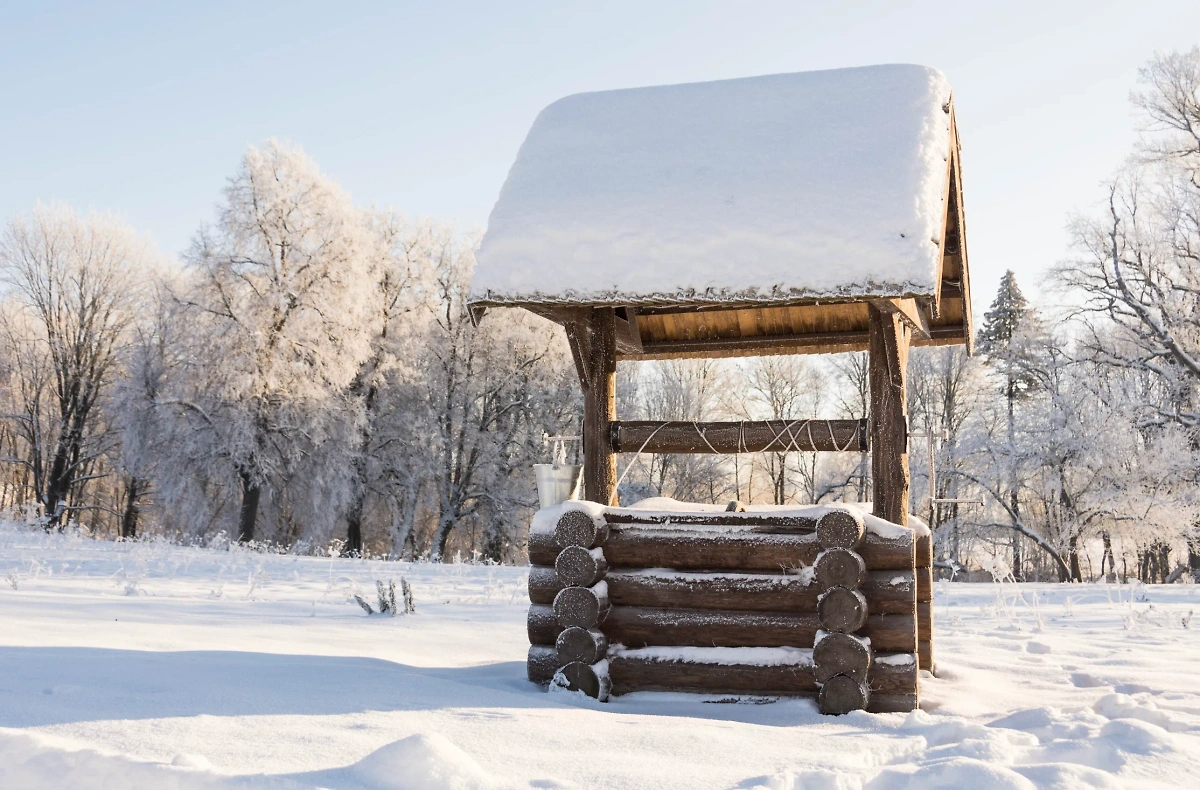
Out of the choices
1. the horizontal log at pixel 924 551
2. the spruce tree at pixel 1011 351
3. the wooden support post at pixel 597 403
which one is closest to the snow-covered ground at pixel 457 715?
the horizontal log at pixel 924 551

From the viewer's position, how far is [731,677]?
641 cm

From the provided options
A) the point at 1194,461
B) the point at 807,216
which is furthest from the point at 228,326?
the point at 1194,461

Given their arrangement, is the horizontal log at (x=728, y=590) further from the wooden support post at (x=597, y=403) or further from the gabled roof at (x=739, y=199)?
the gabled roof at (x=739, y=199)

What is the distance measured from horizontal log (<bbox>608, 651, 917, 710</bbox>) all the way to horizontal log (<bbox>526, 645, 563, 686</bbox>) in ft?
1.32

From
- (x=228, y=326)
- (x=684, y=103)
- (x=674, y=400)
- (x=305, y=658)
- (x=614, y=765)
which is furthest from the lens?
(x=674, y=400)

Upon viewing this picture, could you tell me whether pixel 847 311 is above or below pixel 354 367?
below

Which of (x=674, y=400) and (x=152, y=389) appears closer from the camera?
(x=152, y=389)

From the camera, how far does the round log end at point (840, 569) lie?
6.11m

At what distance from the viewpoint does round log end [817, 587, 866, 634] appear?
6.07 m

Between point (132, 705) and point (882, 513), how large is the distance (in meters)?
4.94

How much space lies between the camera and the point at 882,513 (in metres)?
6.75

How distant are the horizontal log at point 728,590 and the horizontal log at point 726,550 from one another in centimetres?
7

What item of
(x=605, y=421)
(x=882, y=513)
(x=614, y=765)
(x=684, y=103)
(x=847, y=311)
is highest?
(x=684, y=103)

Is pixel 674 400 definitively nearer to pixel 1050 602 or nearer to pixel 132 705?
pixel 1050 602
